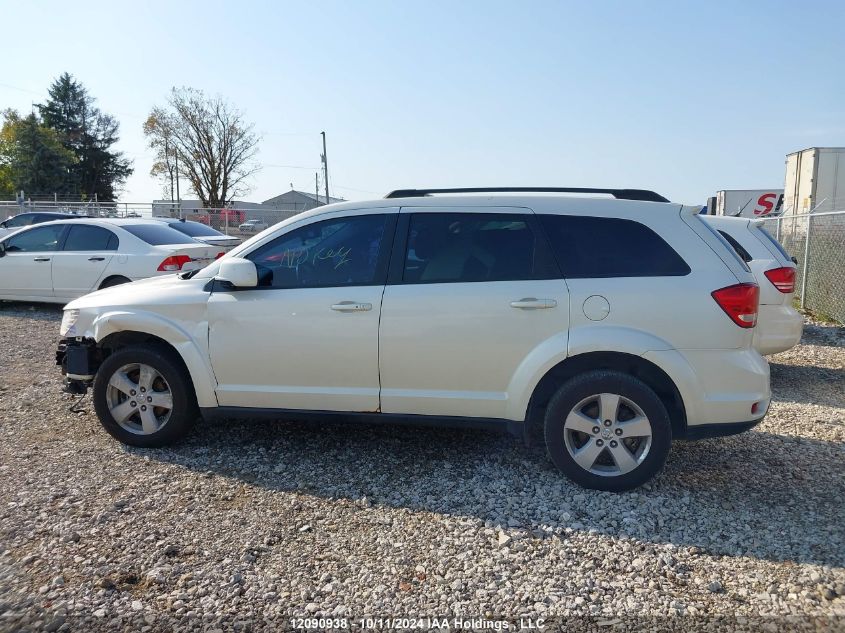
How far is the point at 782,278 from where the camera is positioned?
685 cm

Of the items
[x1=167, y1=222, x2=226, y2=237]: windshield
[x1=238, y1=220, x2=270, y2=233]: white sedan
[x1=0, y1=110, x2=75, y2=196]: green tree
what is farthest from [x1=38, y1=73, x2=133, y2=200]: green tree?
[x1=167, y1=222, x2=226, y2=237]: windshield

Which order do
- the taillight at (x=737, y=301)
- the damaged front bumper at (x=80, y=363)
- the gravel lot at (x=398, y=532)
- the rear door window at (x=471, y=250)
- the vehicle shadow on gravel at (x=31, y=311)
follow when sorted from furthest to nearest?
the vehicle shadow on gravel at (x=31, y=311), the damaged front bumper at (x=80, y=363), the rear door window at (x=471, y=250), the taillight at (x=737, y=301), the gravel lot at (x=398, y=532)

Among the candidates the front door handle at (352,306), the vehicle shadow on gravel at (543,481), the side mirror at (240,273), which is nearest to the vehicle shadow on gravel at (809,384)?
the vehicle shadow on gravel at (543,481)

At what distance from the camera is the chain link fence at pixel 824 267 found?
1047 centimetres

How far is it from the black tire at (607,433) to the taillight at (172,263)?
7.14 m

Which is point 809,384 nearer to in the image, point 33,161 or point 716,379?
point 716,379

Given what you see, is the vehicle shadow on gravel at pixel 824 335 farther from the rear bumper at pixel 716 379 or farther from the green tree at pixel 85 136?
the green tree at pixel 85 136

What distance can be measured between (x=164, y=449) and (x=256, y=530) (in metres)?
1.52

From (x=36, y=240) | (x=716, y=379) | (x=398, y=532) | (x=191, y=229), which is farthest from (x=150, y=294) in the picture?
(x=191, y=229)

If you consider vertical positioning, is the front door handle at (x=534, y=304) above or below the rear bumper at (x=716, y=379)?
above

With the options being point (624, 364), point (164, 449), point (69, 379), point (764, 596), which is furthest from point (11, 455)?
point (764, 596)

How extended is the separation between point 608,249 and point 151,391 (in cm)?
336

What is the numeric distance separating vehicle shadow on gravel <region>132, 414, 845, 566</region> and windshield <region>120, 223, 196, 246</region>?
563 cm

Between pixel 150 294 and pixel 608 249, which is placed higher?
pixel 608 249
